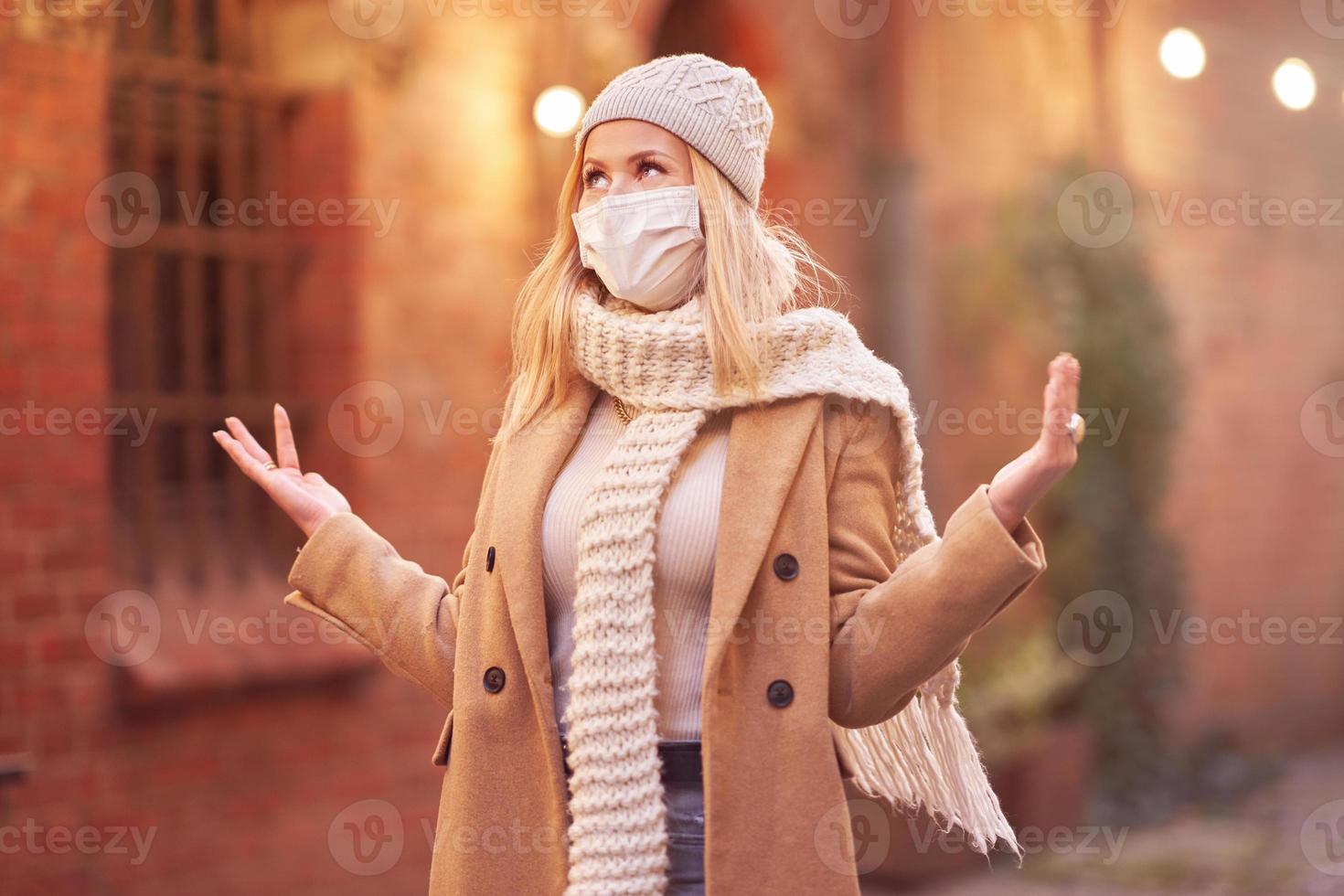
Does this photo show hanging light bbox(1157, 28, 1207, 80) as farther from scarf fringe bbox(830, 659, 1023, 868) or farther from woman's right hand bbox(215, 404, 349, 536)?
woman's right hand bbox(215, 404, 349, 536)

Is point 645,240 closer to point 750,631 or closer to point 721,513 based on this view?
point 721,513

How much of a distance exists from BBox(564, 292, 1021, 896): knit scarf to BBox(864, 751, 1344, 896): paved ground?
Answer: 3945 mm

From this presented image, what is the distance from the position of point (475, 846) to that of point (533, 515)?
554mm

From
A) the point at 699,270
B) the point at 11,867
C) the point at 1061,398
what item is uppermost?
Answer: the point at 699,270

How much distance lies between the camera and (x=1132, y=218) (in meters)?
8.68

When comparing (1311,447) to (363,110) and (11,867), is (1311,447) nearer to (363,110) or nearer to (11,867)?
(363,110)

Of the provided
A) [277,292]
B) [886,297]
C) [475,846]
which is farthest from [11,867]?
[886,297]

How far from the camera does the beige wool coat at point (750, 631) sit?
87.0 inches

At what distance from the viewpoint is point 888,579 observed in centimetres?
231

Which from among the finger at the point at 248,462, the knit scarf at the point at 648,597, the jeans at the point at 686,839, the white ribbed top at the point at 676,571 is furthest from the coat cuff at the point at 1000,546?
the finger at the point at 248,462

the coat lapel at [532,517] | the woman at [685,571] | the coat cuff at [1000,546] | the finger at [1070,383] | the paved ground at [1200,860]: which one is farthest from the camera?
the paved ground at [1200,860]

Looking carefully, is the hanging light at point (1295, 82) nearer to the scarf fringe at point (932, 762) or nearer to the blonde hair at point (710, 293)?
the blonde hair at point (710, 293)

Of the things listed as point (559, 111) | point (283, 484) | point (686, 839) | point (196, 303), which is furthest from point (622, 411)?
point (559, 111)

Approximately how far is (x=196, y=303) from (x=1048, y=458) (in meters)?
3.81
